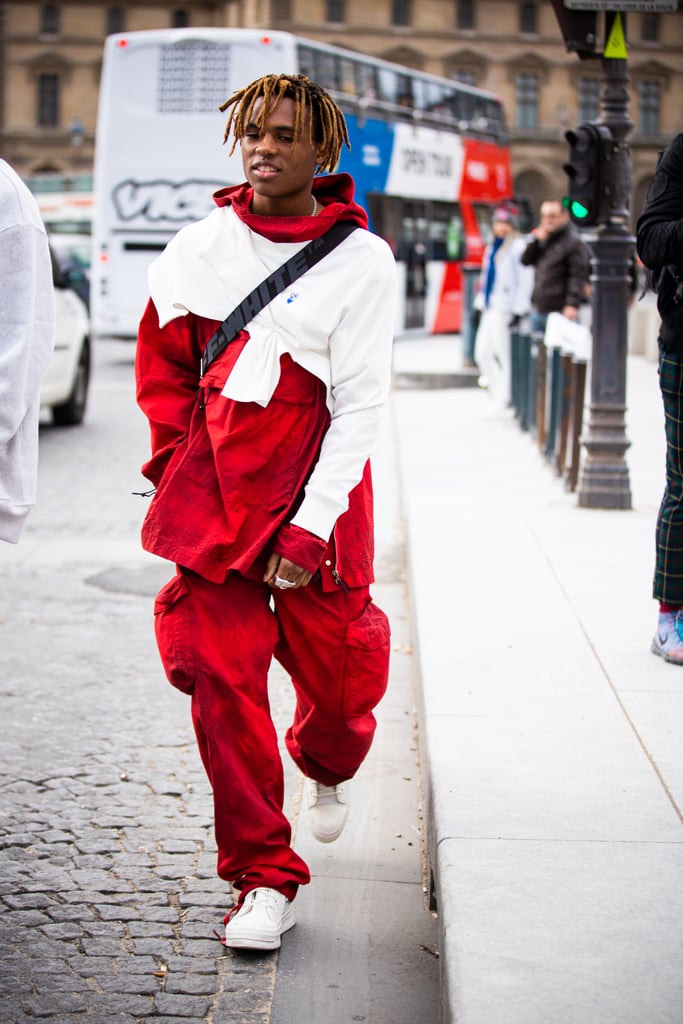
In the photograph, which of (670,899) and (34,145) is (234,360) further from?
(34,145)

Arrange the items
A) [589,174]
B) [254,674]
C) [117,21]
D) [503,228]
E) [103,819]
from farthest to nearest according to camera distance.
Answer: [117,21], [503,228], [589,174], [103,819], [254,674]

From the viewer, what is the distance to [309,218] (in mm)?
3176

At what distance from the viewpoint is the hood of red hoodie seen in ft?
10.4

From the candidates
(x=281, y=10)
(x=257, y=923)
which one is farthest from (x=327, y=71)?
(x=281, y=10)

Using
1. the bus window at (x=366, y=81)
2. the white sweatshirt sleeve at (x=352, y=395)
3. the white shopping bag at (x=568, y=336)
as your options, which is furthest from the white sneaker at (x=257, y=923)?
the bus window at (x=366, y=81)

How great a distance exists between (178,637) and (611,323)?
5622 millimetres

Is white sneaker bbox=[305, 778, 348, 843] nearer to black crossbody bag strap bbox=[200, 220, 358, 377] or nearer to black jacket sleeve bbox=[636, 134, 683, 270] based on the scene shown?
black crossbody bag strap bbox=[200, 220, 358, 377]

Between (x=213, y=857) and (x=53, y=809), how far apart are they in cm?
58

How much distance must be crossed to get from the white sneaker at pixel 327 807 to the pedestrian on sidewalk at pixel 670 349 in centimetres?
169

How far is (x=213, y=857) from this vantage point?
388cm

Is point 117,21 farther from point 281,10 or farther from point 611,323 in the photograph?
point 611,323

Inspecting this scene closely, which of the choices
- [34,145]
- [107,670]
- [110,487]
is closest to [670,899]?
[107,670]

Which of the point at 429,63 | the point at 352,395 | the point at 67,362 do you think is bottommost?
the point at 67,362

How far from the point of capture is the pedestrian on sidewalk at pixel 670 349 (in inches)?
184
